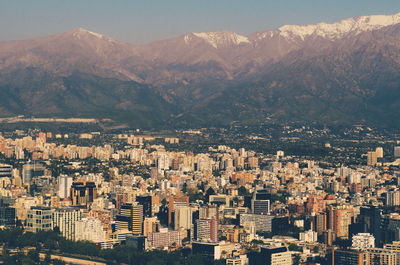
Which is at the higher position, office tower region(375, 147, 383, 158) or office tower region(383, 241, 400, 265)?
office tower region(375, 147, 383, 158)

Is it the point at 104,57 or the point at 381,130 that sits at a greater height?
the point at 104,57

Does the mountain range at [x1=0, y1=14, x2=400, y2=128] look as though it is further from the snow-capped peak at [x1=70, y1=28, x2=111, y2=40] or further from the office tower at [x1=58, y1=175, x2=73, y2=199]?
the office tower at [x1=58, y1=175, x2=73, y2=199]

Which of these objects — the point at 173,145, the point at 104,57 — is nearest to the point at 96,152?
the point at 173,145

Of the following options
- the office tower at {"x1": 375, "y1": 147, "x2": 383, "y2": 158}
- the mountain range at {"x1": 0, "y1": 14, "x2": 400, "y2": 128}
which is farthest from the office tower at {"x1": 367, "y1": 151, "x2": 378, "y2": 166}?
the mountain range at {"x1": 0, "y1": 14, "x2": 400, "y2": 128}

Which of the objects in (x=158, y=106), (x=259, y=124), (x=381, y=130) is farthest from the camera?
(x=158, y=106)

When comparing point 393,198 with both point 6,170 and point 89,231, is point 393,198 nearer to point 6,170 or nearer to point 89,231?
point 89,231

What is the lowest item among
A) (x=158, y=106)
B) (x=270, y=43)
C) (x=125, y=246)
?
(x=125, y=246)

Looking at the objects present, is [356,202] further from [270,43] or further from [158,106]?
[270,43]
